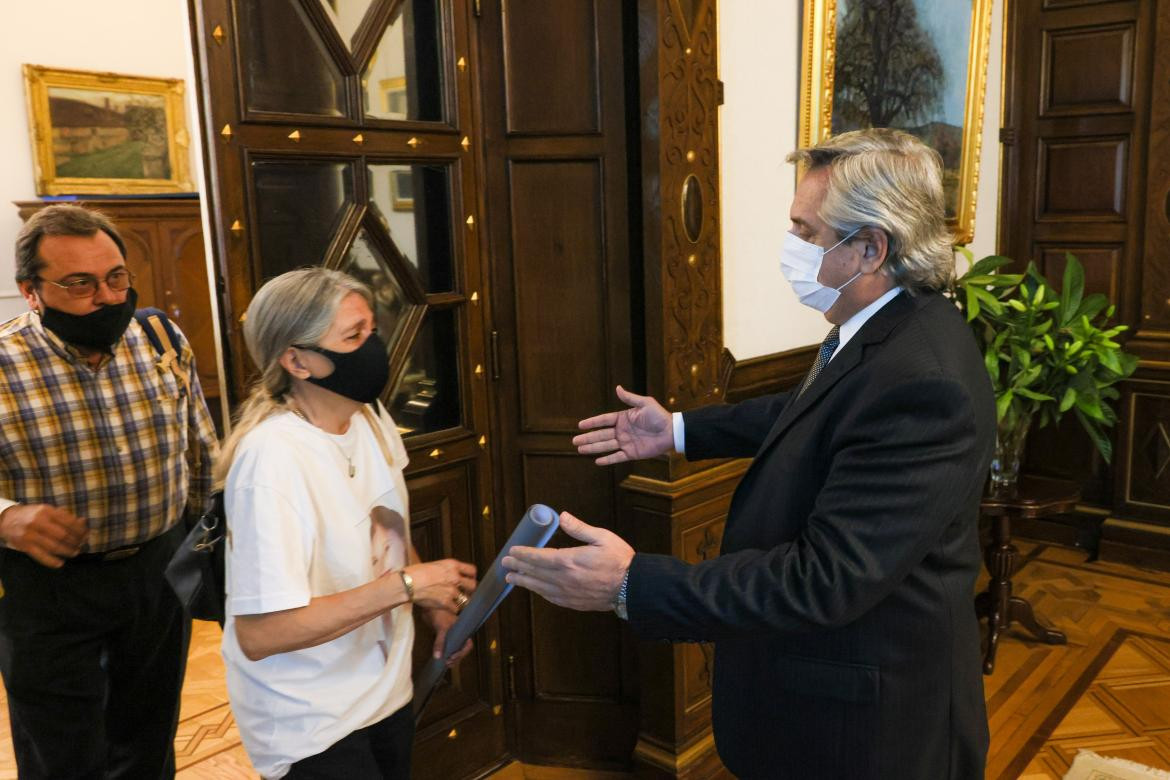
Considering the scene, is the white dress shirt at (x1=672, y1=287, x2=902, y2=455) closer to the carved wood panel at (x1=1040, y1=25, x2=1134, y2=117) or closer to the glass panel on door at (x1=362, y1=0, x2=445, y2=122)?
the glass panel on door at (x1=362, y1=0, x2=445, y2=122)

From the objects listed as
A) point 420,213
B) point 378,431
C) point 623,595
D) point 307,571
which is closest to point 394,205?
point 420,213

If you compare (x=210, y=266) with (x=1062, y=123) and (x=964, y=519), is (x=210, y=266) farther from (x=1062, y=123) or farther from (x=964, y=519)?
(x=1062, y=123)

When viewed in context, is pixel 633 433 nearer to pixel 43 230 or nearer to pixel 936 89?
pixel 43 230

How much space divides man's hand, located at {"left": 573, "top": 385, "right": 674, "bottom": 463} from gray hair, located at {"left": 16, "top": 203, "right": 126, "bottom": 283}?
133 centimetres

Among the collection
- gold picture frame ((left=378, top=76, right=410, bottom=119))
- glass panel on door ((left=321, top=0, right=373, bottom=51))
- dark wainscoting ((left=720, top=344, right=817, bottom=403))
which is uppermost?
glass panel on door ((left=321, top=0, right=373, bottom=51))

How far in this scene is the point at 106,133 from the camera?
22.8ft

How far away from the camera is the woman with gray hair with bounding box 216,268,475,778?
5.51 feet

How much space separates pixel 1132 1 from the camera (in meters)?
4.77

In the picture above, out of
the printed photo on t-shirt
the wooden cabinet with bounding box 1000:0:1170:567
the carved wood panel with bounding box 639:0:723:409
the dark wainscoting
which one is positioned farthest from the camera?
the wooden cabinet with bounding box 1000:0:1170:567

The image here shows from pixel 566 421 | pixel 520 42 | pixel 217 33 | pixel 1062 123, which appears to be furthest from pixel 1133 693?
pixel 217 33

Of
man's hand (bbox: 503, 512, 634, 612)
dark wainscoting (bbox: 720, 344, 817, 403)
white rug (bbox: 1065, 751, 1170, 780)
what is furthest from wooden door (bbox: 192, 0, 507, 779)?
white rug (bbox: 1065, 751, 1170, 780)

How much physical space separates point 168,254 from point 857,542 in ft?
20.6

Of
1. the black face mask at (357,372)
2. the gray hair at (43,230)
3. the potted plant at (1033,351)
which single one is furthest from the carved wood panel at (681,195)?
the potted plant at (1033,351)

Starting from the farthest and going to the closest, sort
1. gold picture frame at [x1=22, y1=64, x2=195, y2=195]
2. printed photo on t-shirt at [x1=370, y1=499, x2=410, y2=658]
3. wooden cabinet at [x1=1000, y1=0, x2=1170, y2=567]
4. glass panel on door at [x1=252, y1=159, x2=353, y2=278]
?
gold picture frame at [x1=22, y1=64, x2=195, y2=195] < wooden cabinet at [x1=1000, y1=0, x2=1170, y2=567] < glass panel on door at [x1=252, y1=159, x2=353, y2=278] < printed photo on t-shirt at [x1=370, y1=499, x2=410, y2=658]
